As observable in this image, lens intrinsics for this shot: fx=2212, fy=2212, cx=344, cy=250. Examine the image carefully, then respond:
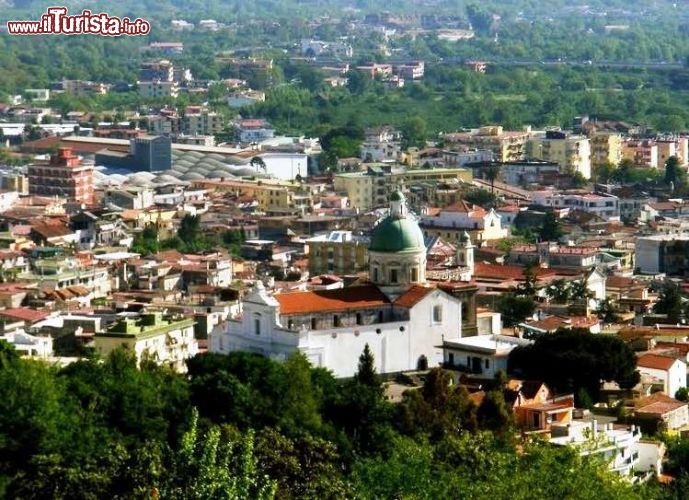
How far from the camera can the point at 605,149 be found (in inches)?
1703

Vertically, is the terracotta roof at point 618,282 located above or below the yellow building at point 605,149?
below

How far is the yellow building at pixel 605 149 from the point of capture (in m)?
42.9

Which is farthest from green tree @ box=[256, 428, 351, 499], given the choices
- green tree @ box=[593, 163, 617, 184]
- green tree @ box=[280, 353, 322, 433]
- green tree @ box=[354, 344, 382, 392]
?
green tree @ box=[593, 163, 617, 184]

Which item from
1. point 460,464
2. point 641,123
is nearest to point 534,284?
point 460,464

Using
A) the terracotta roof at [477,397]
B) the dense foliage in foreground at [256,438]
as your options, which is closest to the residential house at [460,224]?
the dense foliage in foreground at [256,438]

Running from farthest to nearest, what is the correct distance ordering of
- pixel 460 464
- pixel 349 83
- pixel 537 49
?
pixel 537 49 < pixel 349 83 < pixel 460 464

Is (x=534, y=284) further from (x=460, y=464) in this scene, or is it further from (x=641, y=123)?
(x=641, y=123)

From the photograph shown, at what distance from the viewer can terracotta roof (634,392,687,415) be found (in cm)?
1766

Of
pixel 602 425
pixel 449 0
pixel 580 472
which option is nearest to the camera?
pixel 580 472

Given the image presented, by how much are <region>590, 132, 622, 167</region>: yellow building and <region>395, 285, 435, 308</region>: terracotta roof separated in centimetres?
2328

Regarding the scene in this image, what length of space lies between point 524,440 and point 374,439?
1135mm

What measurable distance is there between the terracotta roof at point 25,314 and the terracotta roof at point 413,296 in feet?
13.1

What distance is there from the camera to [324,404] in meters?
16.9

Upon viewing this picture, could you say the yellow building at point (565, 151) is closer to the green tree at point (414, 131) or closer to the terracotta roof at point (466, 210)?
the green tree at point (414, 131)
